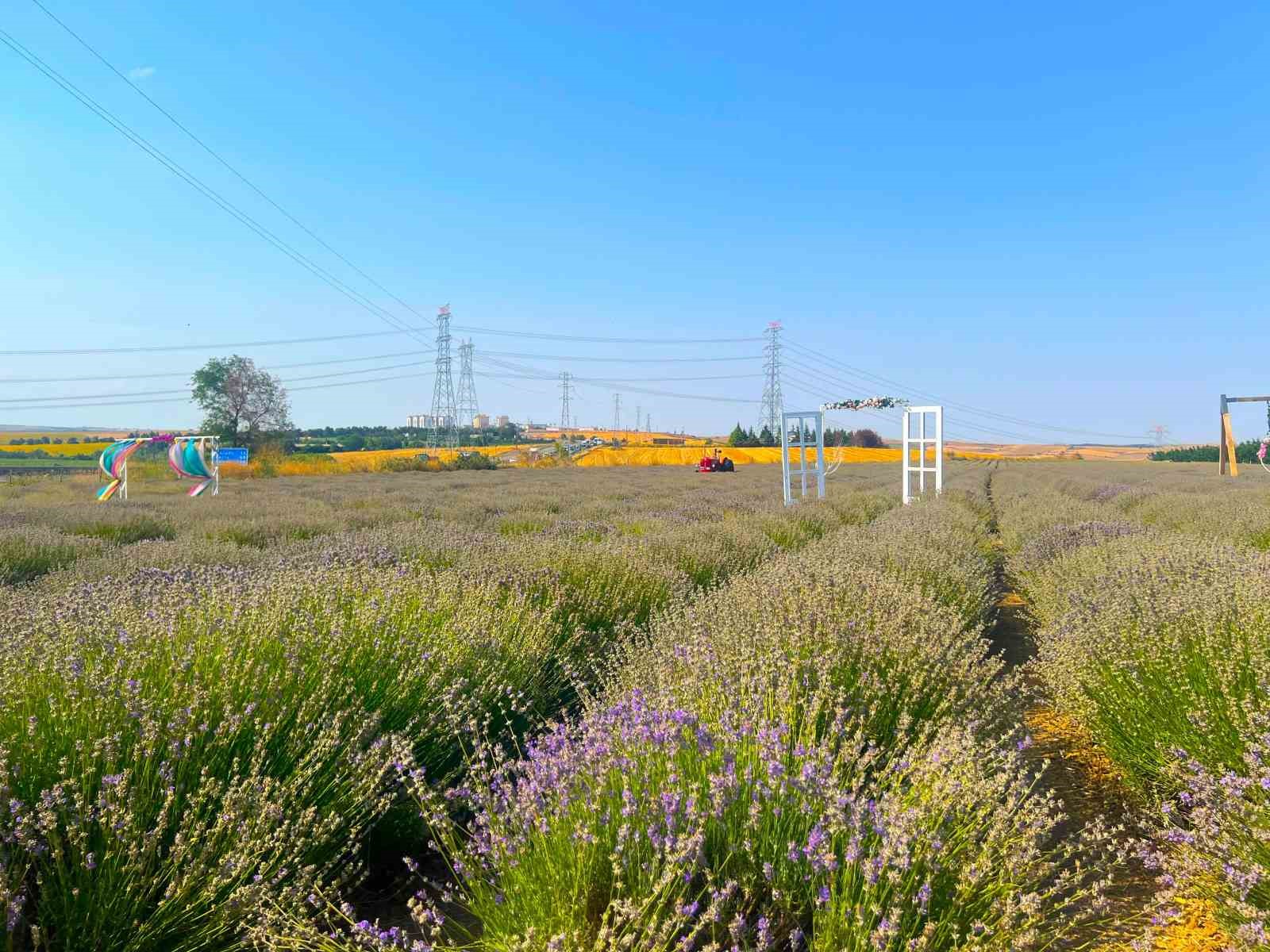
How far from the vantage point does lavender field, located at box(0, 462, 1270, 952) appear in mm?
1892

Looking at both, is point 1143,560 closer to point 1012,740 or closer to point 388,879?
point 1012,740

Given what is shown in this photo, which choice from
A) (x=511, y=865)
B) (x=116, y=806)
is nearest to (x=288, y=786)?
(x=116, y=806)

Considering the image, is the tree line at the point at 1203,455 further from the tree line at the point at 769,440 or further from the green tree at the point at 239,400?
the green tree at the point at 239,400

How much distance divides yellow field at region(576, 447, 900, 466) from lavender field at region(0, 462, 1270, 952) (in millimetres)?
47083

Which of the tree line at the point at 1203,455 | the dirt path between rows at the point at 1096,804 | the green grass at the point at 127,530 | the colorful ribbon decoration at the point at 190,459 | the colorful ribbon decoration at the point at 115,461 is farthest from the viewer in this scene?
the tree line at the point at 1203,455

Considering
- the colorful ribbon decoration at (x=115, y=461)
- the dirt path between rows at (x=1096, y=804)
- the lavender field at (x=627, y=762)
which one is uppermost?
the colorful ribbon decoration at (x=115, y=461)

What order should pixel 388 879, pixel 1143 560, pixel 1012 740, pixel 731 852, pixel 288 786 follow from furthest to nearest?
1. pixel 1143 560
2. pixel 1012 740
3. pixel 388 879
4. pixel 288 786
5. pixel 731 852

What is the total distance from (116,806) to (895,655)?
2.78 m

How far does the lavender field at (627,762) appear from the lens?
1.89 metres

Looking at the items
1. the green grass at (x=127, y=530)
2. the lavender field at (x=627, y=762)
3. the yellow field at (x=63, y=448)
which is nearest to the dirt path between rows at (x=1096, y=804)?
the lavender field at (x=627, y=762)

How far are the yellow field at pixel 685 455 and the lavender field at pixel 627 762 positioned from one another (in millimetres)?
47083

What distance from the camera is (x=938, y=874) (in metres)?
1.99

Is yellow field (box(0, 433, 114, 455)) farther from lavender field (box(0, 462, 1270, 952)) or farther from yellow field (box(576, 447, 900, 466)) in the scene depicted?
lavender field (box(0, 462, 1270, 952))

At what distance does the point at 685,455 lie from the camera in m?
58.2
